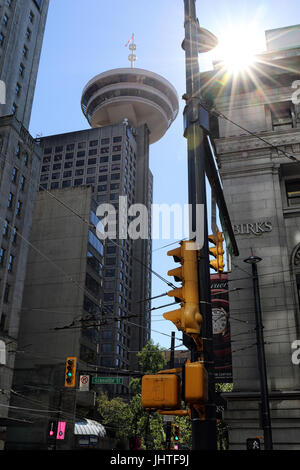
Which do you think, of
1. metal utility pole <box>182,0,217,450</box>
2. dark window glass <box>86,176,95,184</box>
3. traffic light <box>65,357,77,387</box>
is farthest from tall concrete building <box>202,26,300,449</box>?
dark window glass <box>86,176,95,184</box>

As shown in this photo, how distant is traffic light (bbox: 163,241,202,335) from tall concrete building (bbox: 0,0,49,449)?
5001 cm

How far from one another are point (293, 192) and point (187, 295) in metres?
19.2

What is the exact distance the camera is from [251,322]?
814 inches

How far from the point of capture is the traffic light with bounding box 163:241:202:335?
21.2ft

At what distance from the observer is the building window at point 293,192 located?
2396 centimetres

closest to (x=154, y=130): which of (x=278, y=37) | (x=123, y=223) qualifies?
(x=123, y=223)

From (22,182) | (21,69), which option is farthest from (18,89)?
(22,182)

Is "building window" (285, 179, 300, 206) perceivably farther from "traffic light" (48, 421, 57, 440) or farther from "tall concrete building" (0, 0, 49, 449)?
"tall concrete building" (0, 0, 49, 449)

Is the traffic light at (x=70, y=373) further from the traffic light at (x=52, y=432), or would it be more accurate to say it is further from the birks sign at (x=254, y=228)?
the traffic light at (x=52, y=432)

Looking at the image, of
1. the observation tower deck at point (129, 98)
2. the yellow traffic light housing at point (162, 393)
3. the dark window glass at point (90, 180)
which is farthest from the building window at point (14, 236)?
the observation tower deck at point (129, 98)

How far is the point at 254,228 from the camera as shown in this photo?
2253cm

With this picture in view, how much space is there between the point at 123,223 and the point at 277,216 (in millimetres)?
103694

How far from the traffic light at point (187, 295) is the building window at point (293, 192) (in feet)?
59.9

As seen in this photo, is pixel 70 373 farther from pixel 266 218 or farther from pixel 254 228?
pixel 266 218
